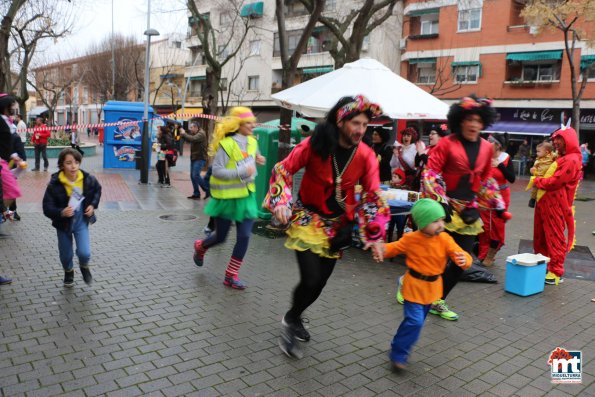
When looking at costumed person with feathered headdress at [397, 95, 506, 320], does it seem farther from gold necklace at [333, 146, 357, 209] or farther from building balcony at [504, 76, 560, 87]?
building balcony at [504, 76, 560, 87]

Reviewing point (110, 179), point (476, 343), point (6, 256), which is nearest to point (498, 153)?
point (476, 343)

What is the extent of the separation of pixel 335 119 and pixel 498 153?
11.7 ft

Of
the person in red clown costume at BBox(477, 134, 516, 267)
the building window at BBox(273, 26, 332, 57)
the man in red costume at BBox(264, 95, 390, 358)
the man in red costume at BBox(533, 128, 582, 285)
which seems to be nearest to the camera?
the man in red costume at BBox(264, 95, 390, 358)

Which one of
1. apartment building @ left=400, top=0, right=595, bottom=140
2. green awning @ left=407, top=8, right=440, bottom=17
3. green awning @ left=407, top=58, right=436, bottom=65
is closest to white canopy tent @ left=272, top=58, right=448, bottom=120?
apartment building @ left=400, top=0, right=595, bottom=140

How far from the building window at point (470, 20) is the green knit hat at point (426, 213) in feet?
97.3

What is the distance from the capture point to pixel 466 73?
30547 millimetres

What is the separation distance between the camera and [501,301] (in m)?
5.28

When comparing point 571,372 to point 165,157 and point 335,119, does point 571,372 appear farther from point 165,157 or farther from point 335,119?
point 165,157

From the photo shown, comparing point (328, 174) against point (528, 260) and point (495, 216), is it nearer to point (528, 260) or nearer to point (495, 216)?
point (528, 260)

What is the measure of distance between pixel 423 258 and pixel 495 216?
3350mm

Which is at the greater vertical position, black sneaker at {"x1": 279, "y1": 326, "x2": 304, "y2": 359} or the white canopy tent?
the white canopy tent

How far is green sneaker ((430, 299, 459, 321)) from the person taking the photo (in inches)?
183

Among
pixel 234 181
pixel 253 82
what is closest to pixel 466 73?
pixel 253 82

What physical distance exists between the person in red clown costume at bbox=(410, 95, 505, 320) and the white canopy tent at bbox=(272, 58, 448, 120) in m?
2.83
